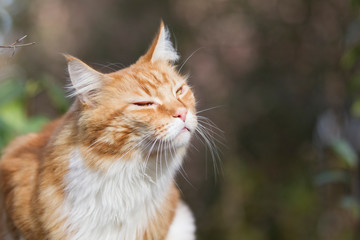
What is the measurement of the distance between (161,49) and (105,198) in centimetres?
96

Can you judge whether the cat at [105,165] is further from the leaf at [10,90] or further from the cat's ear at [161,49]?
the leaf at [10,90]

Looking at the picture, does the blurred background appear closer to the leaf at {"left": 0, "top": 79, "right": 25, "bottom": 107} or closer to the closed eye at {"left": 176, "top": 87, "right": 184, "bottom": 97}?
the leaf at {"left": 0, "top": 79, "right": 25, "bottom": 107}

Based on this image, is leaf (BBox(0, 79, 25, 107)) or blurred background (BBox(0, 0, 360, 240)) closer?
leaf (BBox(0, 79, 25, 107))

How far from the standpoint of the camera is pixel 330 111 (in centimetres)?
527

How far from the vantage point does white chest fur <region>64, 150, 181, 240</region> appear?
1.95 meters

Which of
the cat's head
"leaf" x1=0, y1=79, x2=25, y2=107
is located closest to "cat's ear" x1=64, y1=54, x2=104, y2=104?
the cat's head

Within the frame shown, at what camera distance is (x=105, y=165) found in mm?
1935

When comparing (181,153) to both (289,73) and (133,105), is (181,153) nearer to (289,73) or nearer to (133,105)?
(133,105)

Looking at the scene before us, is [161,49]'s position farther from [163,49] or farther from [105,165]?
[105,165]

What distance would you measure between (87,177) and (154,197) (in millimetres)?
396

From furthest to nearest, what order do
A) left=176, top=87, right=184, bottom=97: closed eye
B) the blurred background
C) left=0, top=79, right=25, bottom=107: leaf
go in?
1. the blurred background
2. left=0, top=79, right=25, bottom=107: leaf
3. left=176, top=87, right=184, bottom=97: closed eye

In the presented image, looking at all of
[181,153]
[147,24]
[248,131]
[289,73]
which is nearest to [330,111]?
[289,73]

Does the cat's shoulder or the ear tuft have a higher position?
the ear tuft

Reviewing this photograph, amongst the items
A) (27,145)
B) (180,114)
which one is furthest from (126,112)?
(27,145)
